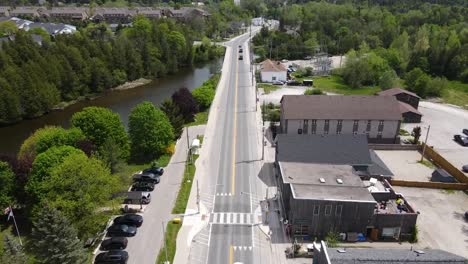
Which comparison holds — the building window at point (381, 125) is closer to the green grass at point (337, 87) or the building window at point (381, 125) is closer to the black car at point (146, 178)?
the green grass at point (337, 87)

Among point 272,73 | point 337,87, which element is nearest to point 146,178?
point 272,73

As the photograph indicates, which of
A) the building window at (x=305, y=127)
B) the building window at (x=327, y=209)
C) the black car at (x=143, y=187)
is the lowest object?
the black car at (x=143, y=187)

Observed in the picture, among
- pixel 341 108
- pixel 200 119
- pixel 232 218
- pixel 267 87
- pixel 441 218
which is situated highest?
pixel 341 108

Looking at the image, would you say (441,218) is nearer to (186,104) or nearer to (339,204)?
(339,204)

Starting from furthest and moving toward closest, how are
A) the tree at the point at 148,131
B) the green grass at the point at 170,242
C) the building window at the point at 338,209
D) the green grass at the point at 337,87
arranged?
the green grass at the point at 337,87
the tree at the point at 148,131
the building window at the point at 338,209
the green grass at the point at 170,242

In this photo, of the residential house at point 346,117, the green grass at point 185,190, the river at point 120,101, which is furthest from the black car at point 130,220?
the river at point 120,101
